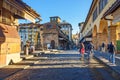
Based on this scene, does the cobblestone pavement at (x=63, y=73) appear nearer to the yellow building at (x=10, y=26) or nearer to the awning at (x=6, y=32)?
the yellow building at (x=10, y=26)

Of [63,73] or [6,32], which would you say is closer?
[63,73]

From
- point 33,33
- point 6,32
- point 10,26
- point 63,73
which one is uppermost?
point 33,33

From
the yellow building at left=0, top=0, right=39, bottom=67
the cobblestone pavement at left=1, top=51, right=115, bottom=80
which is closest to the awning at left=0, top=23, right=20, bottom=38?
the yellow building at left=0, top=0, right=39, bottom=67

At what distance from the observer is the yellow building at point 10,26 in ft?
43.0

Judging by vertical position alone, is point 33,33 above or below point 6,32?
above

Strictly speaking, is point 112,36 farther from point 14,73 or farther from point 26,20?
point 14,73

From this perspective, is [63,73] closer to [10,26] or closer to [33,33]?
[10,26]

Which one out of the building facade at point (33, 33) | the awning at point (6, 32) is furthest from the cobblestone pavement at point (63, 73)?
the building facade at point (33, 33)

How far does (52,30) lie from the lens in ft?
245

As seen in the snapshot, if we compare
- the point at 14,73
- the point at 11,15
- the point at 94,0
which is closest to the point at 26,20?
the point at 11,15

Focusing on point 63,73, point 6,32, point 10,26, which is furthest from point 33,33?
point 63,73

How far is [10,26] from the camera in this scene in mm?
15422

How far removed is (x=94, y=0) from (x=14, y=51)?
2554 cm

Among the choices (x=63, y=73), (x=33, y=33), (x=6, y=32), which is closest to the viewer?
(x=63, y=73)
